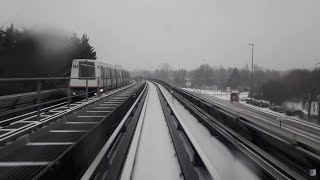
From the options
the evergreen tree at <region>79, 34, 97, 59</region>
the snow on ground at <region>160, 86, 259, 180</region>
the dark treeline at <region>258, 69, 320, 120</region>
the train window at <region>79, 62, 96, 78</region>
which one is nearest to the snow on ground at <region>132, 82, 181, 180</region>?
the snow on ground at <region>160, 86, 259, 180</region>

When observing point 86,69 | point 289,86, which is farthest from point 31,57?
point 289,86

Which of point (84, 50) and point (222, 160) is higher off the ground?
point (84, 50)

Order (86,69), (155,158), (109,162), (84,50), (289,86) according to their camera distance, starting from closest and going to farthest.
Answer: (109,162)
(155,158)
(289,86)
(86,69)
(84,50)

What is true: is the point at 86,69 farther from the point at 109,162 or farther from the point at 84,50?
the point at 84,50

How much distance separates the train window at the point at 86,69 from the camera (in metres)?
22.5

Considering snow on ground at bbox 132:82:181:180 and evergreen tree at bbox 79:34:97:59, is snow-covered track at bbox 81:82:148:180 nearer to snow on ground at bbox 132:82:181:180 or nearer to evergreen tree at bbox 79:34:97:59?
snow on ground at bbox 132:82:181:180

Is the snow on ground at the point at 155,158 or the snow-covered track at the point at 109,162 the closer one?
the snow-covered track at the point at 109,162

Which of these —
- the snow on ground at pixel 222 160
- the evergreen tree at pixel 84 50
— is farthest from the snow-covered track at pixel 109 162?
the evergreen tree at pixel 84 50

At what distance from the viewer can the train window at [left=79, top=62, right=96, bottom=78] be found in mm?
22511

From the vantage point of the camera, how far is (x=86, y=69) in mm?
22641

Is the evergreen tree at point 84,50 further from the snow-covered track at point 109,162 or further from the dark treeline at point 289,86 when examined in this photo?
the snow-covered track at point 109,162

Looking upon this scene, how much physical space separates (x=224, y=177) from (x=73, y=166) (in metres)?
2.84

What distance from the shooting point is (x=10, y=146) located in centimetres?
526

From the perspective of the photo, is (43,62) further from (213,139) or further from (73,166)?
(73,166)
